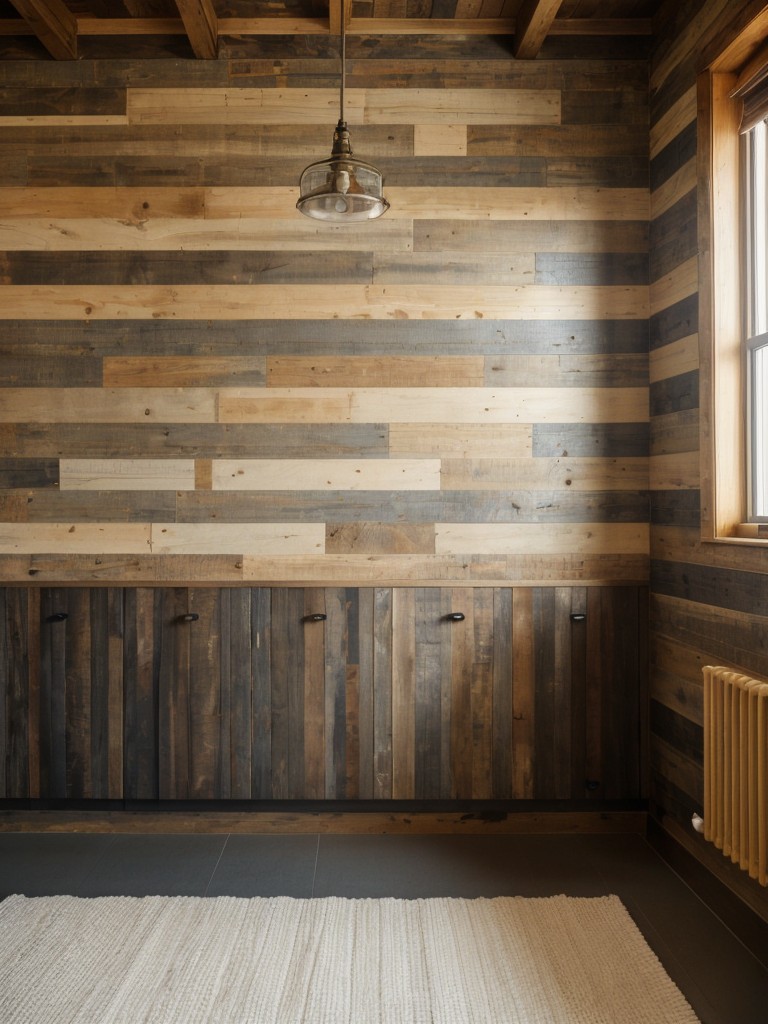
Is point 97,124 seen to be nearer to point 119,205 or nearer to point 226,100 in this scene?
point 119,205

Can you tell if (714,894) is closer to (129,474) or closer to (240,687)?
(240,687)

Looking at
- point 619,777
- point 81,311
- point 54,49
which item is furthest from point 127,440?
point 619,777

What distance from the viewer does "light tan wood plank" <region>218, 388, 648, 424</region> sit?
2.86 metres

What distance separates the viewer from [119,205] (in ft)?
9.44

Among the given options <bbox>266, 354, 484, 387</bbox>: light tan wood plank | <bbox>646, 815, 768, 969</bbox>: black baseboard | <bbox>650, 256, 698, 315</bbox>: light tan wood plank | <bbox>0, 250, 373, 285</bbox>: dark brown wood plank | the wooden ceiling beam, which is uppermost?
the wooden ceiling beam

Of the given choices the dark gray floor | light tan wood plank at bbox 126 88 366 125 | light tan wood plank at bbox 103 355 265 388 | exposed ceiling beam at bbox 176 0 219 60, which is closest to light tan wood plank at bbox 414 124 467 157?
light tan wood plank at bbox 126 88 366 125

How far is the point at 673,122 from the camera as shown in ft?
8.77

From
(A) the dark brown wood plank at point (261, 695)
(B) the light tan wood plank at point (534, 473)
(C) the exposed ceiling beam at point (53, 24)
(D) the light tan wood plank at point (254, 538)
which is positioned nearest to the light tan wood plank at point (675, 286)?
(B) the light tan wood plank at point (534, 473)

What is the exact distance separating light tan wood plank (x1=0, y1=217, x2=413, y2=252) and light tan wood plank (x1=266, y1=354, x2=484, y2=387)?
17.7 inches

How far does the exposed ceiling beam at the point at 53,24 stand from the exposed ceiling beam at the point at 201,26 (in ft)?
1.57

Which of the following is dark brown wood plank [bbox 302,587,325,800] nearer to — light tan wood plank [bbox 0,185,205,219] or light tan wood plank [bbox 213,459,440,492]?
light tan wood plank [bbox 213,459,440,492]

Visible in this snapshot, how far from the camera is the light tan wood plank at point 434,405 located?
286 centimetres

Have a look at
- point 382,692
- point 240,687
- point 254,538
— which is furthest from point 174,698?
point 382,692

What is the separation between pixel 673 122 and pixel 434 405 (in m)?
1.39
